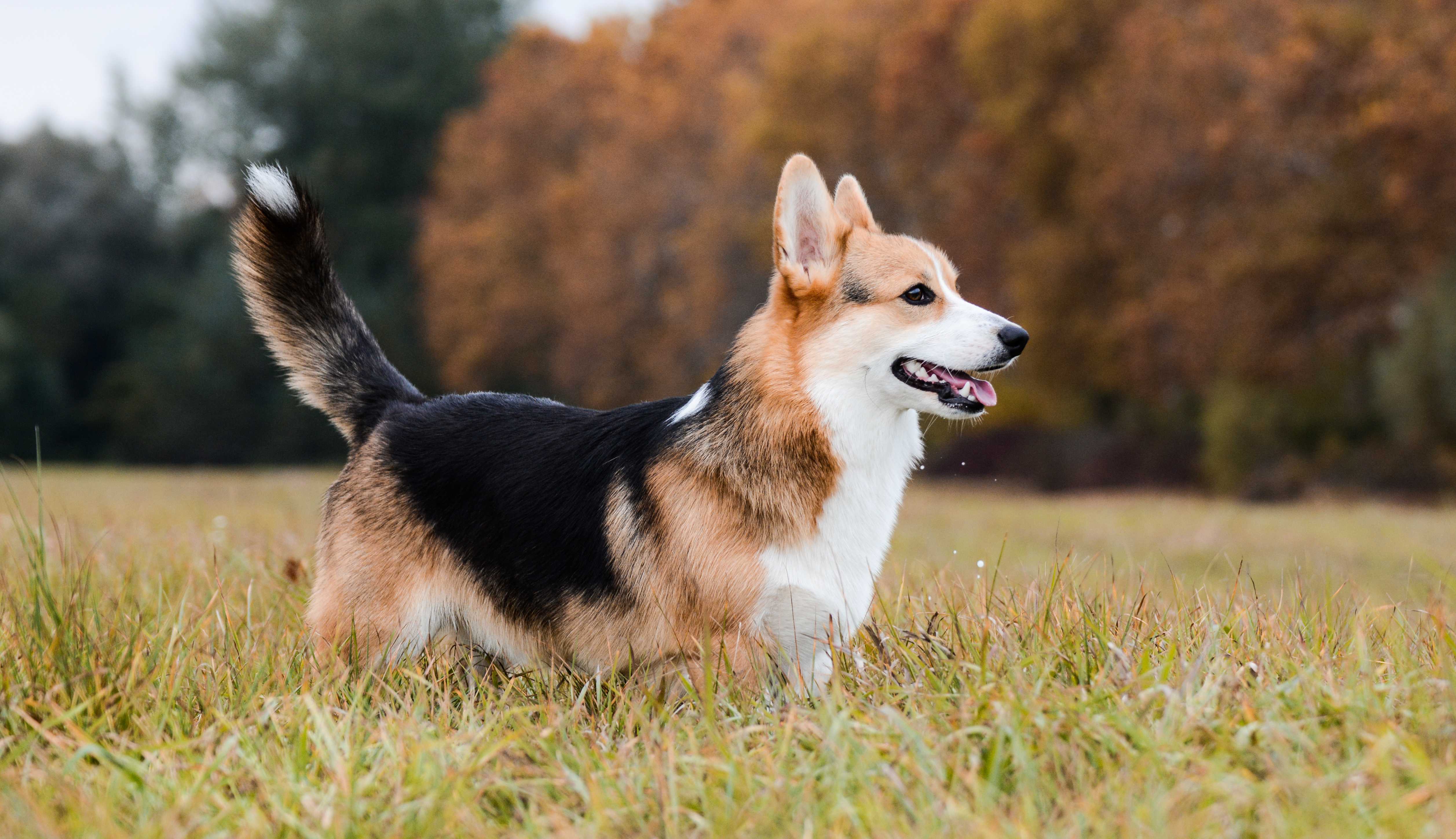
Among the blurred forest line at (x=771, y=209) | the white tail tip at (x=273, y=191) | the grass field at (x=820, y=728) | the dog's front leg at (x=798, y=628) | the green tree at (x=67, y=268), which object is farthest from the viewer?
the green tree at (x=67, y=268)

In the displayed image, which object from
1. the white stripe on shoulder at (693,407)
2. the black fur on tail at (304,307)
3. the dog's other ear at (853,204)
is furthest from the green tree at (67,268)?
the white stripe on shoulder at (693,407)

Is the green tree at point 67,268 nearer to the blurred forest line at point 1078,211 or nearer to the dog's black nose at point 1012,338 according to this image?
the blurred forest line at point 1078,211

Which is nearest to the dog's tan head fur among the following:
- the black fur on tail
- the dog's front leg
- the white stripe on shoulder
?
the white stripe on shoulder

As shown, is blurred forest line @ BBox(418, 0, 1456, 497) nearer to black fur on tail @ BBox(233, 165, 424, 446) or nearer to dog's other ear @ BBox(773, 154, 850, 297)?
dog's other ear @ BBox(773, 154, 850, 297)

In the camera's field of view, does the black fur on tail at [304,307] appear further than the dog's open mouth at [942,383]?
Yes

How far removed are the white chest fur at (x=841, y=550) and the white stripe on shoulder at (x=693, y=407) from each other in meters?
0.38

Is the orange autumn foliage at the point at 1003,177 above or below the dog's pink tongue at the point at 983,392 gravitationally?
above

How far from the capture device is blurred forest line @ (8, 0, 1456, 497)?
17.0 meters

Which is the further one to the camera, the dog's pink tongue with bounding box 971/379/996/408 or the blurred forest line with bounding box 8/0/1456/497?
the blurred forest line with bounding box 8/0/1456/497

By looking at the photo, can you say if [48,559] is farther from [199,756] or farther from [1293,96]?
[1293,96]

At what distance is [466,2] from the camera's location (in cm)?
3931

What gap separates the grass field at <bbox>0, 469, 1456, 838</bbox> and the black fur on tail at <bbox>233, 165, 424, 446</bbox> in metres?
0.82

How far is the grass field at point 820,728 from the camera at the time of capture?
2.52 metres

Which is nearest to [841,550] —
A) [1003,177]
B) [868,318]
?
[868,318]
